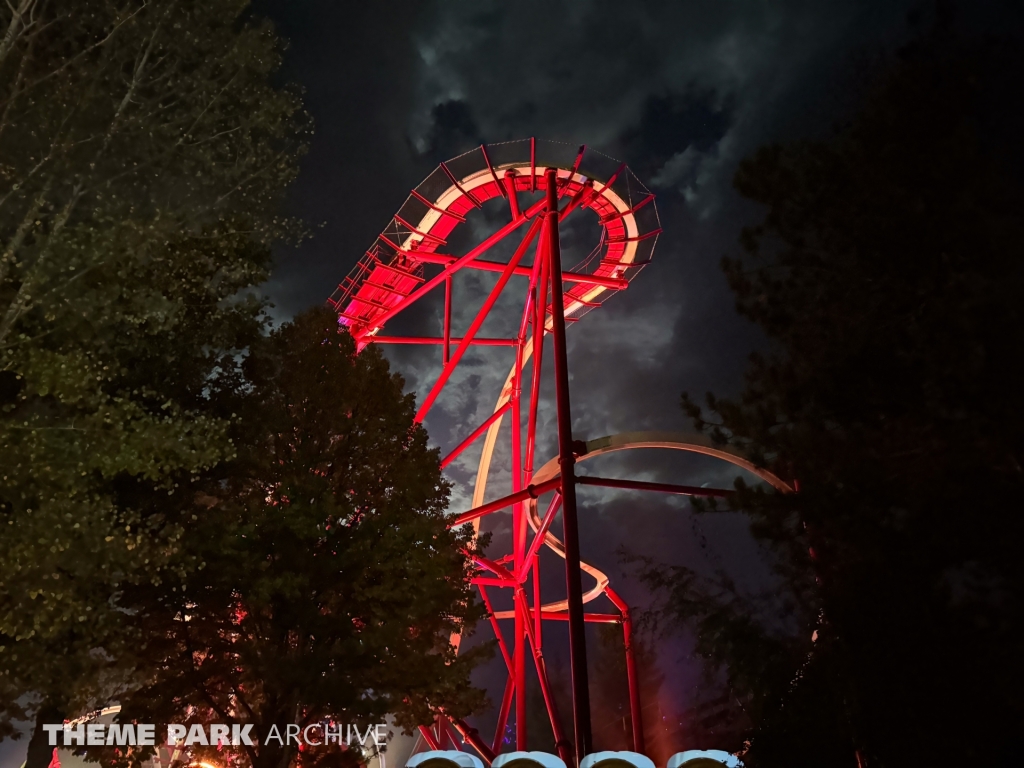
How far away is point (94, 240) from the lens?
6.66 m

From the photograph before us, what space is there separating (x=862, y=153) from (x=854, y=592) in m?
4.03

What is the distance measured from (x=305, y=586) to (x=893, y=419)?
6962mm

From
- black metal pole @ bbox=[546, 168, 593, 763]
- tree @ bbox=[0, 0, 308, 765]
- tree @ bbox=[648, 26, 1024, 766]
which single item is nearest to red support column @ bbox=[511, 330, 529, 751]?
black metal pole @ bbox=[546, 168, 593, 763]

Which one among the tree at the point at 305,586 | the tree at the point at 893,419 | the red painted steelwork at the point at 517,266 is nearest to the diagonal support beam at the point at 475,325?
the red painted steelwork at the point at 517,266

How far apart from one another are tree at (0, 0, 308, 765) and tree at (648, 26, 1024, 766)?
18.1 ft

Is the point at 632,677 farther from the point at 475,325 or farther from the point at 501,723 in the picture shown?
the point at 475,325

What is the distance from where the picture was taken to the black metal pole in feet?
31.0

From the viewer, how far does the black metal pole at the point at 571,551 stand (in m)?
9.44

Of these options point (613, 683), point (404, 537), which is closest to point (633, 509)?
point (613, 683)

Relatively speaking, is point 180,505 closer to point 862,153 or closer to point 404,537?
point 404,537

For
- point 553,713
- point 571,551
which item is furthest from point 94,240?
point 553,713

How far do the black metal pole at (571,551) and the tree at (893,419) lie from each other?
7.32ft

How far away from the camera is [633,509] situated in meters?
66.8

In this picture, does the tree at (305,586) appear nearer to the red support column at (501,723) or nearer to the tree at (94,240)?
the tree at (94,240)
